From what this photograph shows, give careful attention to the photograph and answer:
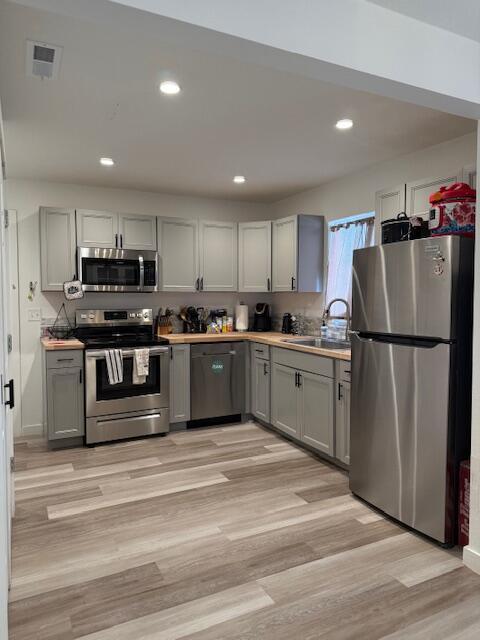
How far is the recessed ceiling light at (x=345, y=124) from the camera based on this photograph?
289 cm

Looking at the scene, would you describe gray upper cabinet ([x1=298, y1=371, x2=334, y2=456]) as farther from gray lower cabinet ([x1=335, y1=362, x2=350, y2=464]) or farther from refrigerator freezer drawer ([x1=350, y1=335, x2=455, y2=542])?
refrigerator freezer drawer ([x1=350, y1=335, x2=455, y2=542])

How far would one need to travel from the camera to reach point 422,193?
9.71ft

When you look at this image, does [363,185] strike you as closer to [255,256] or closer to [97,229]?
[255,256]

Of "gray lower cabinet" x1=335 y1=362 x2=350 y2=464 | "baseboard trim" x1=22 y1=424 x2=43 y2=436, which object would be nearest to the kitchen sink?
"gray lower cabinet" x1=335 y1=362 x2=350 y2=464

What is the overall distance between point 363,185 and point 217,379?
7.65ft

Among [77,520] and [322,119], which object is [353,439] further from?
[322,119]

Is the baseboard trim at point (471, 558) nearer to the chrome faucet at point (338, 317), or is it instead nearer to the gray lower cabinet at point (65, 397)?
the chrome faucet at point (338, 317)

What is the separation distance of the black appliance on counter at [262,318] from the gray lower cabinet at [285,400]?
40.9 inches

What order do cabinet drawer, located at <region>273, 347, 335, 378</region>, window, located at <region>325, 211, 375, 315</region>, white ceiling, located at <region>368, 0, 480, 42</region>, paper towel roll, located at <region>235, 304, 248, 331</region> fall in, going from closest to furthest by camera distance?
1. white ceiling, located at <region>368, 0, 480, 42</region>
2. cabinet drawer, located at <region>273, 347, 335, 378</region>
3. window, located at <region>325, 211, 375, 315</region>
4. paper towel roll, located at <region>235, 304, 248, 331</region>

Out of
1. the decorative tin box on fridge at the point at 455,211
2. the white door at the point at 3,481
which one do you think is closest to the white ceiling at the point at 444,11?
the decorative tin box on fridge at the point at 455,211

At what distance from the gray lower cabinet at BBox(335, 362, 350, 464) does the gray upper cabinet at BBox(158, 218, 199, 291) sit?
208 cm

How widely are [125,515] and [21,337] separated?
2343 mm

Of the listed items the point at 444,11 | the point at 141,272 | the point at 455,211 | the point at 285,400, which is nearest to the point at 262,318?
the point at 285,400

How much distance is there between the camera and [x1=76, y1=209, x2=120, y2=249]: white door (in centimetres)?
432
